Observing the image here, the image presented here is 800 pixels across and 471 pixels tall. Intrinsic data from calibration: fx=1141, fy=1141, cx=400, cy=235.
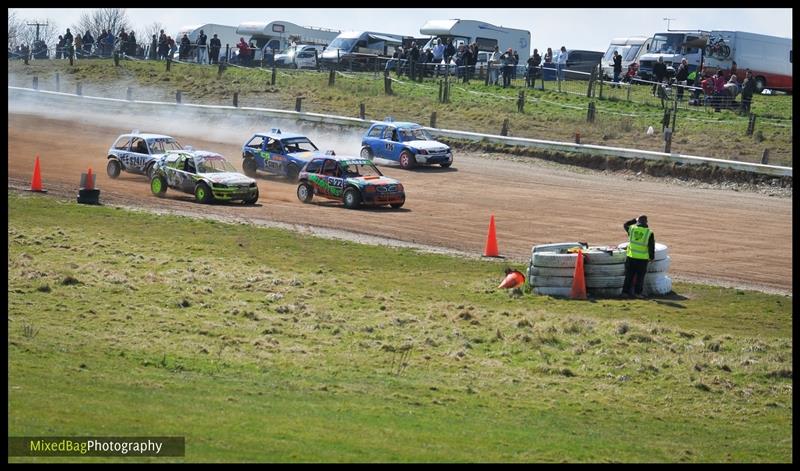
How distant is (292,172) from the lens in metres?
31.2

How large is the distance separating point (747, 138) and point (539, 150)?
6.57 m

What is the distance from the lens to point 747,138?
36.2 metres

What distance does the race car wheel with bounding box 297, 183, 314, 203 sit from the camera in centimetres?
2789

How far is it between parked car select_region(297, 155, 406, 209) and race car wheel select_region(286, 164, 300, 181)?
9.36ft

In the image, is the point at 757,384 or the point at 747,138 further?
the point at 747,138

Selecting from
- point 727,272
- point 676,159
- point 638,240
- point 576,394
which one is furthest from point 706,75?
point 576,394

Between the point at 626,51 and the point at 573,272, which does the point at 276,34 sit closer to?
the point at 626,51

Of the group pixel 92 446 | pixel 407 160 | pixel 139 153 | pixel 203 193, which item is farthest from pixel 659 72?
pixel 92 446

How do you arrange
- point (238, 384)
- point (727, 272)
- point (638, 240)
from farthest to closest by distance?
point (727, 272), point (638, 240), point (238, 384)

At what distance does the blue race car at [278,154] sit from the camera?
102ft

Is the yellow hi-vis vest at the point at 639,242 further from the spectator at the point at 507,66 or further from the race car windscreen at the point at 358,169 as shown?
the spectator at the point at 507,66

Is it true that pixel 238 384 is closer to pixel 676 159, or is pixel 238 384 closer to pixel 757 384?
pixel 757 384

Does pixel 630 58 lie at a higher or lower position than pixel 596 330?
higher

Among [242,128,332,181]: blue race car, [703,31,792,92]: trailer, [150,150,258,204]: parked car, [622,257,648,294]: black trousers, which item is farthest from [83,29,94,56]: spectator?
[622,257,648,294]: black trousers
